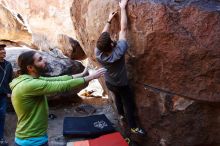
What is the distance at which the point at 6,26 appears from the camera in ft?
47.1

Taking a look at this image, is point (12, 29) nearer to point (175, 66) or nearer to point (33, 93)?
point (175, 66)

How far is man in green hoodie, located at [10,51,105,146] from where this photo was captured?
352 centimetres

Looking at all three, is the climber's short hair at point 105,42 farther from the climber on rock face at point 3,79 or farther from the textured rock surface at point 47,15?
the textured rock surface at point 47,15

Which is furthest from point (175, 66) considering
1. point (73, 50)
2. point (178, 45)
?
point (73, 50)

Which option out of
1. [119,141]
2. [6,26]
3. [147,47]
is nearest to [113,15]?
[147,47]

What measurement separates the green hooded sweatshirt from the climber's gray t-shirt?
1.09m

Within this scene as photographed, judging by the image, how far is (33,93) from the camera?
11.7ft

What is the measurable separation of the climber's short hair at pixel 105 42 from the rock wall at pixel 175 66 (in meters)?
0.31

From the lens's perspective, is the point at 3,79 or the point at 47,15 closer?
the point at 3,79

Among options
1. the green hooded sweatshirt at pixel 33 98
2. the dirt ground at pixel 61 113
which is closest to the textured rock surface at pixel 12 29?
the dirt ground at pixel 61 113

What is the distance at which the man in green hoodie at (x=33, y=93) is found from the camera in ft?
11.6

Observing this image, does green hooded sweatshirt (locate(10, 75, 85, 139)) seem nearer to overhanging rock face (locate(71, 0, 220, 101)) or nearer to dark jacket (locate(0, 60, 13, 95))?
overhanging rock face (locate(71, 0, 220, 101))

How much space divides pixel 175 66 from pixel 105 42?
2.93 ft

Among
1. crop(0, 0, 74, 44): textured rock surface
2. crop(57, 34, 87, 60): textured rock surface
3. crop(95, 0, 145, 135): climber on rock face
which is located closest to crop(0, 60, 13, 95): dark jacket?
crop(95, 0, 145, 135): climber on rock face
